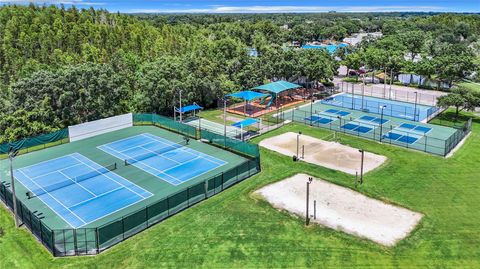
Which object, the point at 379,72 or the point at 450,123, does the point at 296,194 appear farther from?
the point at 379,72

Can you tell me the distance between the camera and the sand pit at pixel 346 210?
66.2ft

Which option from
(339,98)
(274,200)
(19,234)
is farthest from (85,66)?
(339,98)

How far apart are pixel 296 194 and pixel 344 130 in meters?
15.0

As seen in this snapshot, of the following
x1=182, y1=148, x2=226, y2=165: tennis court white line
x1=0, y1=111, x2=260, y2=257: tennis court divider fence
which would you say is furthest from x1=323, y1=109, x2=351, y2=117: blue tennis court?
x1=182, y1=148, x2=226, y2=165: tennis court white line

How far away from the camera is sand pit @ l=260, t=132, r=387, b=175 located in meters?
29.0

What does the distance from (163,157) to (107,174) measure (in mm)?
4933

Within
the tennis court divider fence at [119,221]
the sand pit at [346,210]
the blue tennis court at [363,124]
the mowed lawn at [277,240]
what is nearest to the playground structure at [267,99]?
the blue tennis court at [363,124]

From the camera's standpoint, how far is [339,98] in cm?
5106

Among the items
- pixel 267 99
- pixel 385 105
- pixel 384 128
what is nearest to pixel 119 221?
pixel 384 128

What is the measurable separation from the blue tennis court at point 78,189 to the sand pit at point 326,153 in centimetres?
1339

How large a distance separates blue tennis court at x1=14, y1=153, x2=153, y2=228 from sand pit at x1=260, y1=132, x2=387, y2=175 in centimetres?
1339

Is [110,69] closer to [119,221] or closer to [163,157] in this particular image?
[163,157]

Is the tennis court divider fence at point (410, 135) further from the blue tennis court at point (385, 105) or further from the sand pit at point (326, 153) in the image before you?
the blue tennis court at point (385, 105)

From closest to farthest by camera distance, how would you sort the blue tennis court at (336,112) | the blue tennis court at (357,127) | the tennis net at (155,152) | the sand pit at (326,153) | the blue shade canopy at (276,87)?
1. the sand pit at (326,153)
2. the tennis net at (155,152)
3. the blue tennis court at (357,127)
4. the blue tennis court at (336,112)
5. the blue shade canopy at (276,87)
